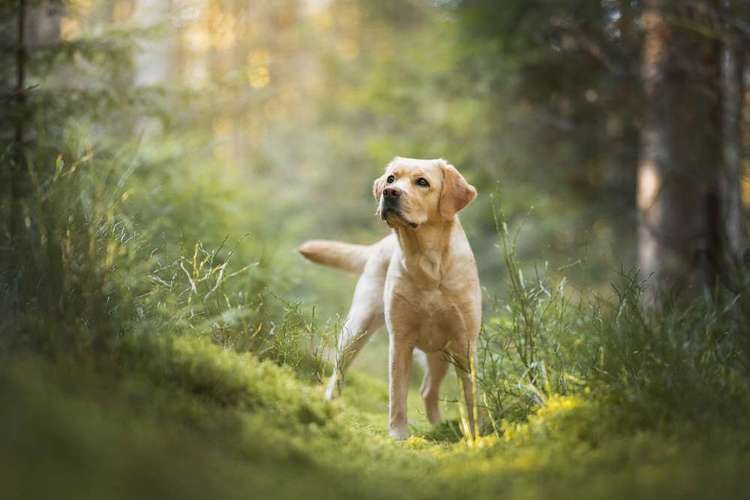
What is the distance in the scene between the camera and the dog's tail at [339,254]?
197 inches

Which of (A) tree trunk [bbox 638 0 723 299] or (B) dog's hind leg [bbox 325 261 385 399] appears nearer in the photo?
(B) dog's hind leg [bbox 325 261 385 399]

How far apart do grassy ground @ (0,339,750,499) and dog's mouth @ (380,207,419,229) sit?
3.60ft

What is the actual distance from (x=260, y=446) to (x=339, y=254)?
8.92 ft

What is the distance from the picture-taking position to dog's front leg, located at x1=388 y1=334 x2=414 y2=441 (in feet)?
12.7

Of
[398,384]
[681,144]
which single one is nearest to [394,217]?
[398,384]

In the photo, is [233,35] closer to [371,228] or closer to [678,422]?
[371,228]

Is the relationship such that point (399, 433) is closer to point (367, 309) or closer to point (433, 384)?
point (433, 384)

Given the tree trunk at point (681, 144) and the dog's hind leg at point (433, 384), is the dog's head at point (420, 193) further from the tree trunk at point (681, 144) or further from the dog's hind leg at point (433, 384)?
the tree trunk at point (681, 144)

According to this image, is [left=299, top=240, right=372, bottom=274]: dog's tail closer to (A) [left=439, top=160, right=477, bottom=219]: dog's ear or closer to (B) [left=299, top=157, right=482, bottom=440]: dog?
(B) [left=299, top=157, right=482, bottom=440]: dog

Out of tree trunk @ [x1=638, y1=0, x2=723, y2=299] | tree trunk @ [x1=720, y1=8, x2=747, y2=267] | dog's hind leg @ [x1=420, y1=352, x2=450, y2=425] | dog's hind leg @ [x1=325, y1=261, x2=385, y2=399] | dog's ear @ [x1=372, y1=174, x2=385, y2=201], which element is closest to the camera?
dog's ear @ [x1=372, y1=174, x2=385, y2=201]

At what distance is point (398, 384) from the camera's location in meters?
3.95

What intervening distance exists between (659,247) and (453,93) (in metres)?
4.25

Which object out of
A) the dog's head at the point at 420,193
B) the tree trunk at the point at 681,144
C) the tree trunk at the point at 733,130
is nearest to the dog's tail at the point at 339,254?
the dog's head at the point at 420,193

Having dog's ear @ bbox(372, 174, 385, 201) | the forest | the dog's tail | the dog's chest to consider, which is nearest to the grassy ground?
the forest
